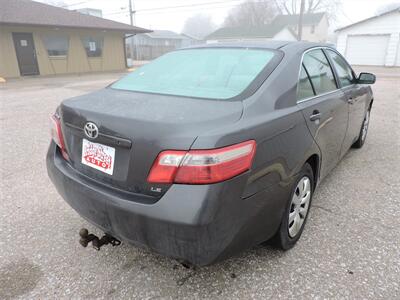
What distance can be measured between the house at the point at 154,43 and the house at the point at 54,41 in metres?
17.5

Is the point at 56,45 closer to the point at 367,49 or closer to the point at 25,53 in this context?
the point at 25,53

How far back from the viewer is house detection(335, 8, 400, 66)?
81.5 feet

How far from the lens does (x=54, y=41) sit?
59.4 feet

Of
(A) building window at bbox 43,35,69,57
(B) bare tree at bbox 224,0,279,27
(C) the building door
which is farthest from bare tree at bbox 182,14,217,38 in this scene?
(C) the building door

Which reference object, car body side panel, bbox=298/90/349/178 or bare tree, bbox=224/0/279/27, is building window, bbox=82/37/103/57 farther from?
bare tree, bbox=224/0/279/27

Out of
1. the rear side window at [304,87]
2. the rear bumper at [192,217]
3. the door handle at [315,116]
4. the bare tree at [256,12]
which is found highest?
the bare tree at [256,12]

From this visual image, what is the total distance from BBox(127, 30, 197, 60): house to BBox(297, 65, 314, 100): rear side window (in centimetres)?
3784

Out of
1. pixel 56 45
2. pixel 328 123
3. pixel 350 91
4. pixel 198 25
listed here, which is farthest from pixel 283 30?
pixel 198 25

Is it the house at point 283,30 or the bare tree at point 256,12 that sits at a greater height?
the bare tree at point 256,12

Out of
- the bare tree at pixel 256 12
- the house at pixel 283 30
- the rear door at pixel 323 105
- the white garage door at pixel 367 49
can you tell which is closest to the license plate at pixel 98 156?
the rear door at pixel 323 105

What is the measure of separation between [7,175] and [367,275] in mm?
3924

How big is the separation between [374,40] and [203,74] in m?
29.1

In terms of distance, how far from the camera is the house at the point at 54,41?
16.3 metres

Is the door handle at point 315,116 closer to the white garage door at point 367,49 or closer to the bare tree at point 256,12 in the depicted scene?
the white garage door at point 367,49
